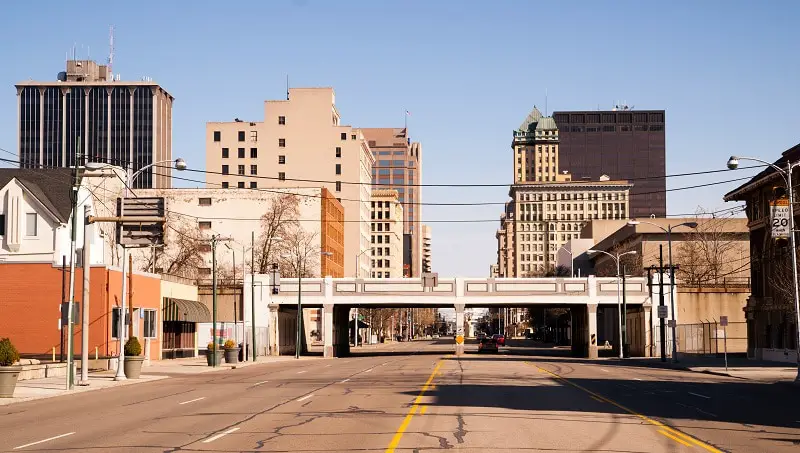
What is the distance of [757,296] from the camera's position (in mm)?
67000

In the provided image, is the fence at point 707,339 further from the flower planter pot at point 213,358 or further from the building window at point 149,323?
the building window at point 149,323

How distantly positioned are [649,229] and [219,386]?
99.7 meters

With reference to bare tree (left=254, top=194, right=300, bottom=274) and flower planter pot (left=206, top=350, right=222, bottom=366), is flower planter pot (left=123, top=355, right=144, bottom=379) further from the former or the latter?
bare tree (left=254, top=194, right=300, bottom=274)

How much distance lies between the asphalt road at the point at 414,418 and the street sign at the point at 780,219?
21.3 ft

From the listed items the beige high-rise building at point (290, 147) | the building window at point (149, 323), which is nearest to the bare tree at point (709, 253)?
the beige high-rise building at point (290, 147)

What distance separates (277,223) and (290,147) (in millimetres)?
42550

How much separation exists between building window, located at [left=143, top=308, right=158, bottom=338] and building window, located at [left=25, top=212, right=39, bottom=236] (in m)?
10.3

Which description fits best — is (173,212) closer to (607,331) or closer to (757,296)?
(607,331)

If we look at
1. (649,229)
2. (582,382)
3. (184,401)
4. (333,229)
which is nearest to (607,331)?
(649,229)

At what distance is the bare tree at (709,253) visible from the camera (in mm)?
113750

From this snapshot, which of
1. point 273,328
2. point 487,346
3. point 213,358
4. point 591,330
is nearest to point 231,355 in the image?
point 213,358

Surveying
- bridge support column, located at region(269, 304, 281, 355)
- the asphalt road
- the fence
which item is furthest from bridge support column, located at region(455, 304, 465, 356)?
the asphalt road

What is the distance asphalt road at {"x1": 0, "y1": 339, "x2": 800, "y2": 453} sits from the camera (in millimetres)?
16984

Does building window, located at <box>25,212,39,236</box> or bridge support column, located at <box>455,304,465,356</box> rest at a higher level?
building window, located at <box>25,212,39,236</box>
